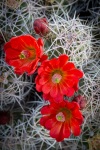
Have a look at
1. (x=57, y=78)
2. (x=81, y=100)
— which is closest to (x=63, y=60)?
(x=57, y=78)

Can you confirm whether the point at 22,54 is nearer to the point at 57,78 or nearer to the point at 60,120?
the point at 57,78

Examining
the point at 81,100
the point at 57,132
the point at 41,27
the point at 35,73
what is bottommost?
the point at 57,132

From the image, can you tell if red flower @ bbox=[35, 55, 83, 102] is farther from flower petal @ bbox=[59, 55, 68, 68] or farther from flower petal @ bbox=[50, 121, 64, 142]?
flower petal @ bbox=[50, 121, 64, 142]

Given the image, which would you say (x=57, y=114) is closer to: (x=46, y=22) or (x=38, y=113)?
(x=38, y=113)

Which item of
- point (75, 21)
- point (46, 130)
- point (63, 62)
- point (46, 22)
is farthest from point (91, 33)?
point (46, 130)

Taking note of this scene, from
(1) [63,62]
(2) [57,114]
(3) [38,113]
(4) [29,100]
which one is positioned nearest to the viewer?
(1) [63,62]

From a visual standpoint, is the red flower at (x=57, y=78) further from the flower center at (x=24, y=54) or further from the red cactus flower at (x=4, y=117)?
the red cactus flower at (x=4, y=117)

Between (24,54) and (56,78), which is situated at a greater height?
(24,54)
